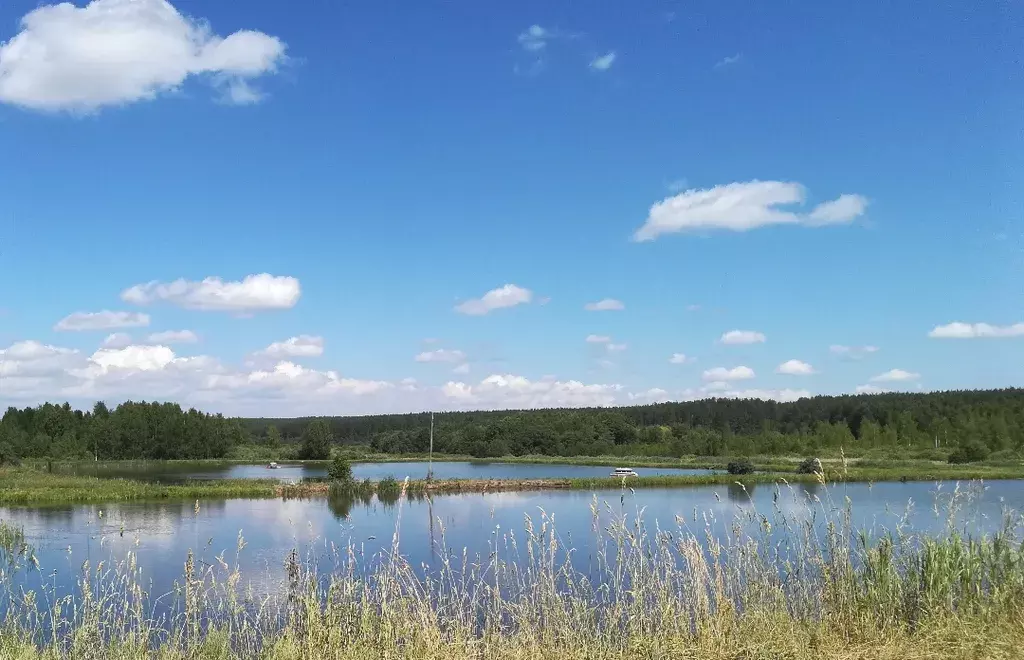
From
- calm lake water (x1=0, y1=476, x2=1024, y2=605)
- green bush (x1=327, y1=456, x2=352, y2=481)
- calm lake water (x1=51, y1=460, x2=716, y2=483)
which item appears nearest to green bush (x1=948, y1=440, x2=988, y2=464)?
calm lake water (x1=0, y1=476, x2=1024, y2=605)

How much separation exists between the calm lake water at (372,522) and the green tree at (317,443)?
166ft

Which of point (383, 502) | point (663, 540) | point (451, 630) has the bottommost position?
point (383, 502)

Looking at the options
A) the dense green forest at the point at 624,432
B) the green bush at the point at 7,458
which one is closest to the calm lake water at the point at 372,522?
the green bush at the point at 7,458

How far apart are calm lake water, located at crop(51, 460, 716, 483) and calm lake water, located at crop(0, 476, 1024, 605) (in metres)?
15.2

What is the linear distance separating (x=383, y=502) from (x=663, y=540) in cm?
2778

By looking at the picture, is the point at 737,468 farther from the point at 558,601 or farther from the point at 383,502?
the point at 558,601

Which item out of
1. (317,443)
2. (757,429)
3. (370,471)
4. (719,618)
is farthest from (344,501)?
(757,429)

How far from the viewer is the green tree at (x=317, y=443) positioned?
84375 mm

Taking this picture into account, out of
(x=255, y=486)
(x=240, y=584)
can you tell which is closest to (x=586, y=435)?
(x=255, y=486)

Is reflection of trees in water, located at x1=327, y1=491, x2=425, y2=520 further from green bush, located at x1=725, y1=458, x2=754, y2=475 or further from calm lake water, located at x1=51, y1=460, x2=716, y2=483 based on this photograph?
green bush, located at x1=725, y1=458, x2=754, y2=475

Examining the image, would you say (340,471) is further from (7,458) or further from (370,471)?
(7,458)

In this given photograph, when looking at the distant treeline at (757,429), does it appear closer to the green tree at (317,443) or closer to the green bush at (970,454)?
the green bush at (970,454)

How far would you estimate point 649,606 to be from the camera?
272 inches

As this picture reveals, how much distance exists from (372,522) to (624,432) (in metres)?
77.4
